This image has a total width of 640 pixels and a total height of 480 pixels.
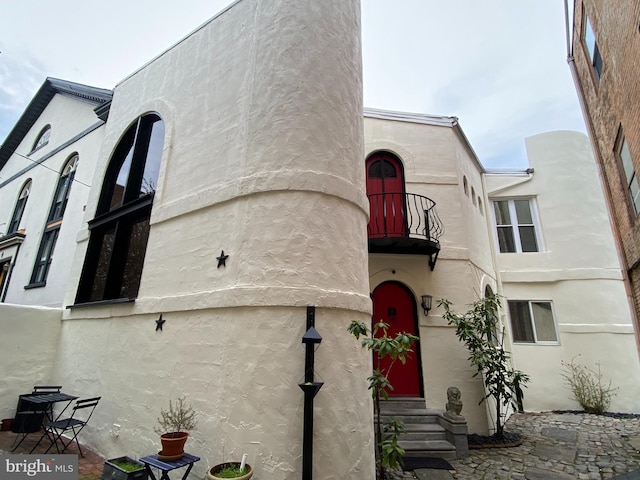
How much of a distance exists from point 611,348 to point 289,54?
10775 mm

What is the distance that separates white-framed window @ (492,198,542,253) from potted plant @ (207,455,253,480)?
972cm

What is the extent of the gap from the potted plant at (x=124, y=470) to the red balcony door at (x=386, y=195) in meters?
5.41

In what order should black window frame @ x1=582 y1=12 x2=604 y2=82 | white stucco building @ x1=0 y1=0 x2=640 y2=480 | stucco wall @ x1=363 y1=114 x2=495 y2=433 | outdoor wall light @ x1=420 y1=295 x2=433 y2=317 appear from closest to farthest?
1. white stucco building @ x1=0 y1=0 x2=640 y2=480
2. stucco wall @ x1=363 y1=114 x2=495 y2=433
3. outdoor wall light @ x1=420 y1=295 x2=433 y2=317
4. black window frame @ x1=582 y1=12 x2=604 y2=82

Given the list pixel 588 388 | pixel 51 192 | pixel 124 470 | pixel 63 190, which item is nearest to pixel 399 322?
pixel 124 470

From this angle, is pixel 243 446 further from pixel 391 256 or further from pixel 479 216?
pixel 479 216

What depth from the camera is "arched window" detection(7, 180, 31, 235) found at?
11008 millimetres

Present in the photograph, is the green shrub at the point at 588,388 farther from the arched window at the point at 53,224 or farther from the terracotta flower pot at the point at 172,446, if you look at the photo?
the arched window at the point at 53,224

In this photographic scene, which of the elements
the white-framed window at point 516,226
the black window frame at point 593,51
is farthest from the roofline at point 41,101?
the white-framed window at point 516,226

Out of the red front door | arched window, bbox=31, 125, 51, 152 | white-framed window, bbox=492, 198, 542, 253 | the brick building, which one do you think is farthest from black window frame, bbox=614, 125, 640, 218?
arched window, bbox=31, 125, 51, 152

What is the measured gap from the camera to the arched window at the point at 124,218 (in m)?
5.65

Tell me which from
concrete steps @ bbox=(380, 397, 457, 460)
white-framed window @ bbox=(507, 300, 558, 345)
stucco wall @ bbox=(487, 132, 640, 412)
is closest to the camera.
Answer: concrete steps @ bbox=(380, 397, 457, 460)

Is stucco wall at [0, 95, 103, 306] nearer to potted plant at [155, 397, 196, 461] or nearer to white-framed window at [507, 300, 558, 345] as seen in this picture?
potted plant at [155, 397, 196, 461]

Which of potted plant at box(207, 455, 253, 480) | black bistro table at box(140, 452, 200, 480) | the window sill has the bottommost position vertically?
potted plant at box(207, 455, 253, 480)

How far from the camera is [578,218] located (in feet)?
31.8
